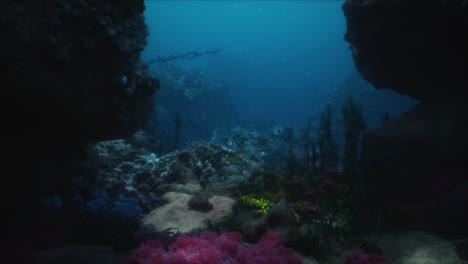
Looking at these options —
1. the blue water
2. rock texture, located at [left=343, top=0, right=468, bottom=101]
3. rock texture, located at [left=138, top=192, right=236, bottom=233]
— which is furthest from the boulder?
the blue water

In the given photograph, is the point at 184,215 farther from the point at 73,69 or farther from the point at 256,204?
the point at 73,69

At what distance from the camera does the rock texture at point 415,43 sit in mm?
5484

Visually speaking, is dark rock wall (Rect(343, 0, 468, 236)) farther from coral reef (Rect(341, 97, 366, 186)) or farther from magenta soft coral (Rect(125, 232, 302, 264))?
magenta soft coral (Rect(125, 232, 302, 264))

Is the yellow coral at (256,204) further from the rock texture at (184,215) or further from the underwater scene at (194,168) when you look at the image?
the rock texture at (184,215)

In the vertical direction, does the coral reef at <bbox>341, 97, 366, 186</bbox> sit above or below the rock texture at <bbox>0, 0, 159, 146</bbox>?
below

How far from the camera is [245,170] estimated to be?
32.2 feet

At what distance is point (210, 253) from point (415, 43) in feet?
25.2

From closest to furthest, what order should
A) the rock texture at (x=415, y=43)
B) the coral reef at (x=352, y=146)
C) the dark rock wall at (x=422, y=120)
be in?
the dark rock wall at (x=422, y=120) < the rock texture at (x=415, y=43) < the coral reef at (x=352, y=146)

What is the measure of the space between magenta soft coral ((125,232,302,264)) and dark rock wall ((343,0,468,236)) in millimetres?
3823

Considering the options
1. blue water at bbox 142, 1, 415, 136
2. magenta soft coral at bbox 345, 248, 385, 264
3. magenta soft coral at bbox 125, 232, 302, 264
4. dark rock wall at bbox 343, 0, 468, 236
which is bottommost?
magenta soft coral at bbox 345, 248, 385, 264

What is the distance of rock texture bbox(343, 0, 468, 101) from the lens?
5.48m

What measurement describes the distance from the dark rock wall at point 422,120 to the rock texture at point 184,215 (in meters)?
4.44

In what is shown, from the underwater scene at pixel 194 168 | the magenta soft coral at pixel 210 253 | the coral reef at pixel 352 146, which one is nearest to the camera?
the magenta soft coral at pixel 210 253

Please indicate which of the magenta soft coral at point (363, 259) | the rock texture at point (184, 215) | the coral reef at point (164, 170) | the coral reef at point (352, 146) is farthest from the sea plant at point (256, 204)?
the coral reef at point (352, 146)
